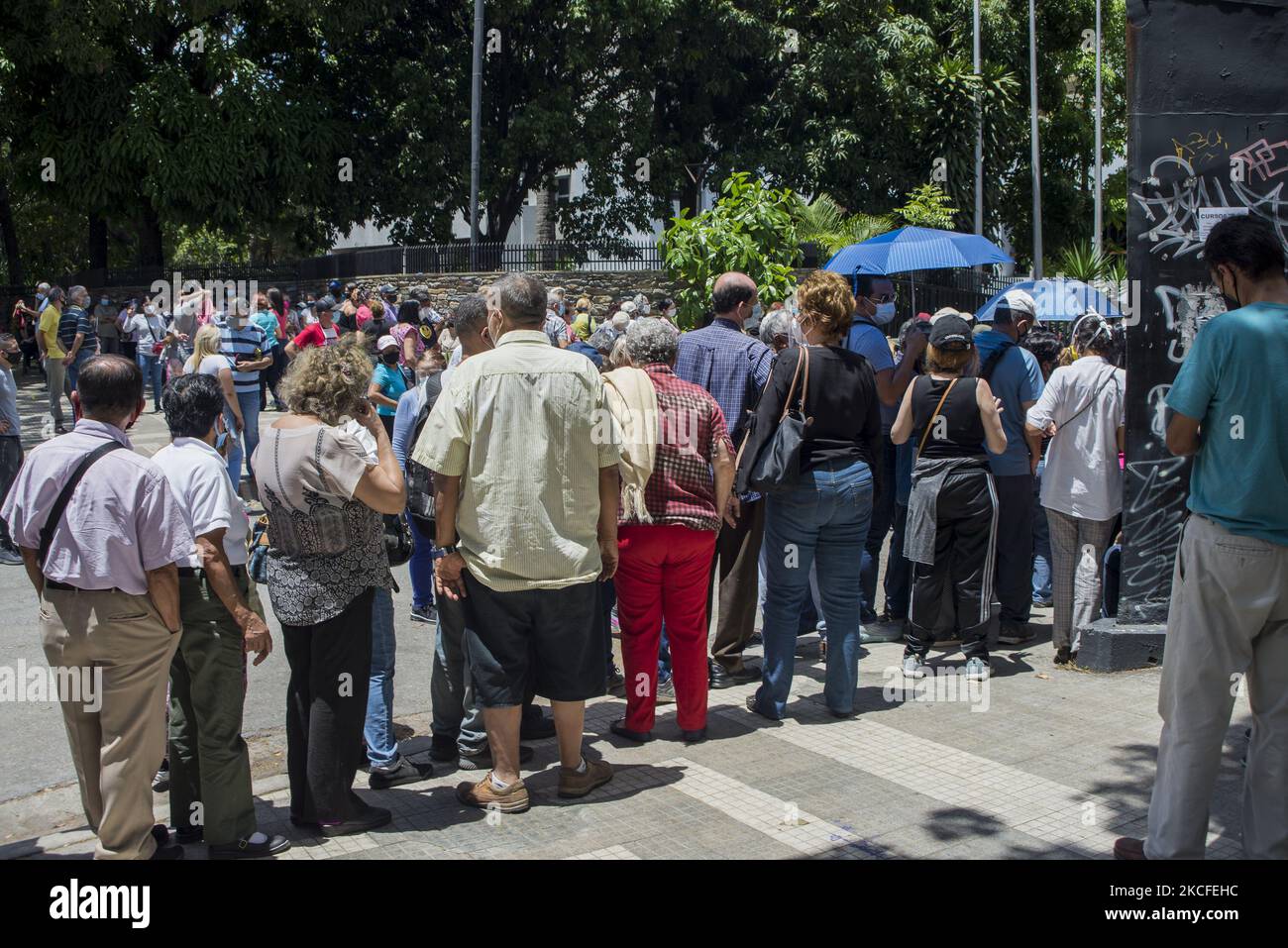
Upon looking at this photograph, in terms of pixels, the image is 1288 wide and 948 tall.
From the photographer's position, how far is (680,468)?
545 cm

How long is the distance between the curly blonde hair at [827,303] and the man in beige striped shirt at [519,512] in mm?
1496

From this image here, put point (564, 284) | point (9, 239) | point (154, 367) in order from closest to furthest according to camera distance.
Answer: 1. point (154, 367)
2. point (564, 284)
3. point (9, 239)

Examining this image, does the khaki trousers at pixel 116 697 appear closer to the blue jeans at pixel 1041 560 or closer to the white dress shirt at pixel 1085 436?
the white dress shirt at pixel 1085 436

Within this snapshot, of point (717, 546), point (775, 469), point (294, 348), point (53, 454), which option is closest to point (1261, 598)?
point (775, 469)

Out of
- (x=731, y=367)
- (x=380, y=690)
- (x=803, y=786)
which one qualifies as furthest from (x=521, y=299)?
(x=803, y=786)

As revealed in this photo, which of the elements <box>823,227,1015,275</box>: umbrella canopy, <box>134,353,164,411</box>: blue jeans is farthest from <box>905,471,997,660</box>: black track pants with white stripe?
<box>134,353,164,411</box>: blue jeans

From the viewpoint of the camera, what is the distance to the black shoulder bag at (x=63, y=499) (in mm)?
3922

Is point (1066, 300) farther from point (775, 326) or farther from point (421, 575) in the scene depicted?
point (421, 575)

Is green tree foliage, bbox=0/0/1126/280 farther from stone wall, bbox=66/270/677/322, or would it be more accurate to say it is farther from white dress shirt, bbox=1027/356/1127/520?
white dress shirt, bbox=1027/356/1127/520

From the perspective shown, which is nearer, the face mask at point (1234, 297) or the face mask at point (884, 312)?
the face mask at point (1234, 297)

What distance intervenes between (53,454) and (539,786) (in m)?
2.26

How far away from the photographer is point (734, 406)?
6.36 m

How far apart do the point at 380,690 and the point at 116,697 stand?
1.25 meters

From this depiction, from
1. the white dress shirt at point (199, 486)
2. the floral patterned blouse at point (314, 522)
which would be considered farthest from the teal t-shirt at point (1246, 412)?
the white dress shirt at point (199, 486)
